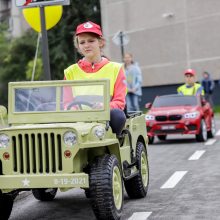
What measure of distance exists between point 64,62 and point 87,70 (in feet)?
134

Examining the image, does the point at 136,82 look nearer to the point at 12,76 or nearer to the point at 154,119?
the point at 154,119

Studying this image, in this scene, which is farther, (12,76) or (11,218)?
(12,76)

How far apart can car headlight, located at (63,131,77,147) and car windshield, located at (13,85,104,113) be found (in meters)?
0.72

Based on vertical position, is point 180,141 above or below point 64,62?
below

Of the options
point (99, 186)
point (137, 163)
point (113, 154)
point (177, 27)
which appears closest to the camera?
point (99, 186)

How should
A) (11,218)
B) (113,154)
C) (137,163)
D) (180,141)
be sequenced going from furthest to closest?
(180,141) < (137,163) < (11,218) < (113,154)

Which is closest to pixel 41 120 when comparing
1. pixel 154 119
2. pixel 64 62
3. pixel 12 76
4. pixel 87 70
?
pixel 87 70

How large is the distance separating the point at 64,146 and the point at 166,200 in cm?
197

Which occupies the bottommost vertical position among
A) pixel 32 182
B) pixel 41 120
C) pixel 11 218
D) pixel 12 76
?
pixel 11 218

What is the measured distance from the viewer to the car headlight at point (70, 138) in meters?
6.06

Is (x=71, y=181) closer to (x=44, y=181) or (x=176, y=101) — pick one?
(x=44, y=181)

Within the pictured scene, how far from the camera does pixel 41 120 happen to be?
6777 millimetres

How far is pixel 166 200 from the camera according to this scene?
7.59 metres

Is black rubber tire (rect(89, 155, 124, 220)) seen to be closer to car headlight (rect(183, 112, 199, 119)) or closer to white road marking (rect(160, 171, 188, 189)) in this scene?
white road marking (rect(160, 171, 188, 189))
